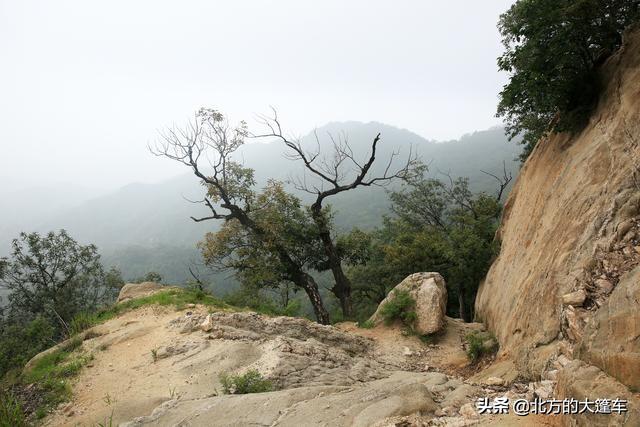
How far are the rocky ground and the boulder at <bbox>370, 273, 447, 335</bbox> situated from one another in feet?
1.69

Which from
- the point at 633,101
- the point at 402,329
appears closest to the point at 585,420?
the point at 633,101

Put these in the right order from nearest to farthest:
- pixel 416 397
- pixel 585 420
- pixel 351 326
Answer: pixel 585 420 < pixel 416 397 < pixel 351 326

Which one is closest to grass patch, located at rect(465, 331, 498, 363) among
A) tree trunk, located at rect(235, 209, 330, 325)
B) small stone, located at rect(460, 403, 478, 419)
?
small stone, located at rect(460, 403, 478, 419)

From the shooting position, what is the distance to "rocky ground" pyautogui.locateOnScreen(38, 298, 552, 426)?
5.05 meters

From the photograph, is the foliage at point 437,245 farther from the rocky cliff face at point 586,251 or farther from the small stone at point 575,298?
the small stone at point 575,298

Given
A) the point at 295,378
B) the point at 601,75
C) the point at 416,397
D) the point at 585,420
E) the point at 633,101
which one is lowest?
the point at 295,378

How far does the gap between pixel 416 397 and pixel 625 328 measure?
106 inches

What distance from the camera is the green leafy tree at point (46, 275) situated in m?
25.0

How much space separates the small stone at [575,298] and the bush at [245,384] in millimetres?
5529

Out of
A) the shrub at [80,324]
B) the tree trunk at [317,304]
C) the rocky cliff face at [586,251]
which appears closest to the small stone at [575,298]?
the rocky cliff face at [586,251]

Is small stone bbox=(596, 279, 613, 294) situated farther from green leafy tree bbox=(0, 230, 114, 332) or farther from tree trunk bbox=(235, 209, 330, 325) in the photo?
green leafy tree bbox=(0, 230, 114, 332)

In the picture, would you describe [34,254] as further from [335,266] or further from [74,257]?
[335,266]

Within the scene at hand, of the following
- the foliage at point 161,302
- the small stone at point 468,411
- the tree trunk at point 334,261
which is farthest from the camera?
the tree trunk at point 334,261

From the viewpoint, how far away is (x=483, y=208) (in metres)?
21.3
